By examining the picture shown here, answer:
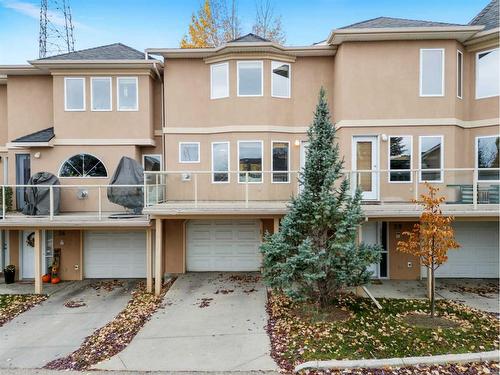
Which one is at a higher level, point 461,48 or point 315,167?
point 461,48

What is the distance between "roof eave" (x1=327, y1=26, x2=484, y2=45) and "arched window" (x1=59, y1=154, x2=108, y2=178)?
1005 cm

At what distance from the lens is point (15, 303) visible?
35.3 feet

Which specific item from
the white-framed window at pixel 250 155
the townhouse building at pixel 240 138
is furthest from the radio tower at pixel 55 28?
the white-framed window at pixel 250 155

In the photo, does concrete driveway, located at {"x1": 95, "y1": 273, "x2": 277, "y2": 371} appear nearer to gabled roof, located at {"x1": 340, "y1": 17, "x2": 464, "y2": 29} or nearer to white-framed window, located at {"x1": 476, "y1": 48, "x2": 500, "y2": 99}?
gabled roof, located at {"x1": 340, "y1": 17, "x2": 464, "y2": 29}

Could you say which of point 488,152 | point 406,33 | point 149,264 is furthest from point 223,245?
point 488,152

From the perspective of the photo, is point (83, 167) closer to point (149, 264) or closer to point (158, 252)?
point (149, 264)

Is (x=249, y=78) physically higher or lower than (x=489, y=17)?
Answer: lower

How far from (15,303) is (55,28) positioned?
16.0 m

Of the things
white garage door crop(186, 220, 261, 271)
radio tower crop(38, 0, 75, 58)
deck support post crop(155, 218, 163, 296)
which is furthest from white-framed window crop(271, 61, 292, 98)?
radio tower crop(38, 0, 75, 58)

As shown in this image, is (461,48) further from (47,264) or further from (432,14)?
(47,264)

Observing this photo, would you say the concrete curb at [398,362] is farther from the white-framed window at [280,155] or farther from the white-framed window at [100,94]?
the white-framed window at [100,94]

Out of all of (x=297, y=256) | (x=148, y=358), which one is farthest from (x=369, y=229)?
(x=148, y=358)

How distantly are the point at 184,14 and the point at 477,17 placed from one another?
17437 mm

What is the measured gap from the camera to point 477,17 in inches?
512
